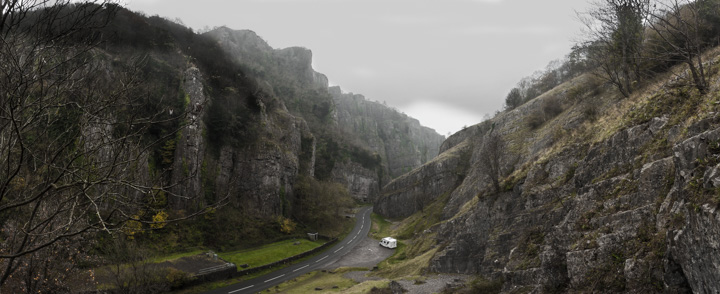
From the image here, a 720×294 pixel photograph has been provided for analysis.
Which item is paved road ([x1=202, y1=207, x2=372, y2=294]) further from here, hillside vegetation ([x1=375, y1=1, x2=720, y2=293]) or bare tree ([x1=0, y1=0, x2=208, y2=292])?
bare tree ([x1=0, y1=0, x2=208, y2=292])

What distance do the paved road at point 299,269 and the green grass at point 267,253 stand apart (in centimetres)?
270

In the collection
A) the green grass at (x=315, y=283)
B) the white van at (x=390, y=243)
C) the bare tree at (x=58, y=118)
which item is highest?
the bare tree at (x=58, y=118)

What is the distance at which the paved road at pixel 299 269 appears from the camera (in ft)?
117

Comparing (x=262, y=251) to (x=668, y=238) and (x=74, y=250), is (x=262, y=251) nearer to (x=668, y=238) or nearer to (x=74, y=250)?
(x=74, y=250)

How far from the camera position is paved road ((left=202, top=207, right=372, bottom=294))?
3553cm

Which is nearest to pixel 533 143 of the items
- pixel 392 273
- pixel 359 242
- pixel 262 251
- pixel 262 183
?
pixel 392 273

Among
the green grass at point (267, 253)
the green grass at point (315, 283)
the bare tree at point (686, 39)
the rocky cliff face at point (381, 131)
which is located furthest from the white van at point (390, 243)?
the rocky cliff face at point (381, 131)

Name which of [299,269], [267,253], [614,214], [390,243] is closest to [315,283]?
[299,269]

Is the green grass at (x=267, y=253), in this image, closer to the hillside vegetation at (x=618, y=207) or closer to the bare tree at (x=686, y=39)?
the hillside vegetation at (x=618, y=207)

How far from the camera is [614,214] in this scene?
38.6 feet

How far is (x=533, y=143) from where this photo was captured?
38.0m

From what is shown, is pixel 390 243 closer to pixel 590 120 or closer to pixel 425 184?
pixel 425 184

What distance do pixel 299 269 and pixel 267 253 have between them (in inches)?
261

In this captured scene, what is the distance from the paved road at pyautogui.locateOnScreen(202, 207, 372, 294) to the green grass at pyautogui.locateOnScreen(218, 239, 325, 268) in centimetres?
270
